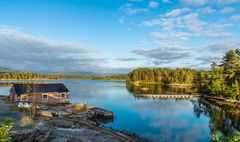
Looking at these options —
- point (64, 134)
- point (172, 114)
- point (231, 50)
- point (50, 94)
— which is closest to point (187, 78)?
point (231, 50)

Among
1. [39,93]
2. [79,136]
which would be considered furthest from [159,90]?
[79,136]

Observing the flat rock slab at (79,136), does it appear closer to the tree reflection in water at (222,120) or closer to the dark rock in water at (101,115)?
the dark rock in water at (101,115)

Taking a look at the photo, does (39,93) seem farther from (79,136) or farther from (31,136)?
(31,136)

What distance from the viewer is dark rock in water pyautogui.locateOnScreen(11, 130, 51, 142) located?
22.6 m

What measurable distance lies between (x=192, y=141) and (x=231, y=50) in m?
71.0

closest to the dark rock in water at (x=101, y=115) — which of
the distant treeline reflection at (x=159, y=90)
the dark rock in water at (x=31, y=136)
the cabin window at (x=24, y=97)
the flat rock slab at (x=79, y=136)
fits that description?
the cabin window at (x=24, y=97)

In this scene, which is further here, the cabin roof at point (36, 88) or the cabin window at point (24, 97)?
the cabin roof at point (36, 88)

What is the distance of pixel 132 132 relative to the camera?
41188 mm

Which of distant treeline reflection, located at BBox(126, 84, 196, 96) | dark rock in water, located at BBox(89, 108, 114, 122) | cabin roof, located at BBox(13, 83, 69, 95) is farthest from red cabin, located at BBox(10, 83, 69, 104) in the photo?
distant treeline reflection, located at BBox(126, 84, 196, 96)

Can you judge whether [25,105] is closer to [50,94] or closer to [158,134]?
[50,94]

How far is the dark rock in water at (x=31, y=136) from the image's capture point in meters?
22.6

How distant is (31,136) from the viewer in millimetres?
23812

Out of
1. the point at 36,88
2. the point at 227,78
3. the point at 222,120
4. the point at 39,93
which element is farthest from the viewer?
the point at 227,78

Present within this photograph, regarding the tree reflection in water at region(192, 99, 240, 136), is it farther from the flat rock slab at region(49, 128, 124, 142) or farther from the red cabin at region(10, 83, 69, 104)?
the red cabin at region(10, 83, 69, 104)
